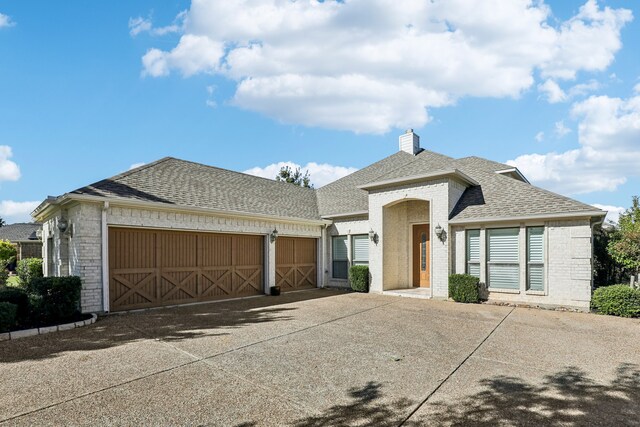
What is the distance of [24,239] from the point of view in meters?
32.0

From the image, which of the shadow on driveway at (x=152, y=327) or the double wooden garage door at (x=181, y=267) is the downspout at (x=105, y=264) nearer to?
the double wooden garage door at (x=181, y=267)

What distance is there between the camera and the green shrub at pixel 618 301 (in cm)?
903

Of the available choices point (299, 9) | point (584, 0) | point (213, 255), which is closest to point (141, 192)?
point (213, 255)

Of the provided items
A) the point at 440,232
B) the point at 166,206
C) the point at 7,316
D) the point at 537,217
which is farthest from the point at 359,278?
the point at 7,316

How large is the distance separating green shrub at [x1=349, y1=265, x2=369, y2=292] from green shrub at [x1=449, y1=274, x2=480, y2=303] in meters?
3.45

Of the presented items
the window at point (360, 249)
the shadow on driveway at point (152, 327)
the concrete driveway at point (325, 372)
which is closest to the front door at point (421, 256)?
the window at point (360, 249)

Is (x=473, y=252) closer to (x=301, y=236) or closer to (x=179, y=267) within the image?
(x=301, y=236)

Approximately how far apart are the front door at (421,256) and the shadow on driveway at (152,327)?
5987 mm

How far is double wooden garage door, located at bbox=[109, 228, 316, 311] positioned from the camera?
967cm

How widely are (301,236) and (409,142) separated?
356 inches

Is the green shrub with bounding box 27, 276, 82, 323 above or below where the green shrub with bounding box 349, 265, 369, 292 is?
above

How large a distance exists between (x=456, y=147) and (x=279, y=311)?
48.8ft

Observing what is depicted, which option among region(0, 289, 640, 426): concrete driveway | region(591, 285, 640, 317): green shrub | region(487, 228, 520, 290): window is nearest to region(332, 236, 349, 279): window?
region(487, 228, 520, 290): window

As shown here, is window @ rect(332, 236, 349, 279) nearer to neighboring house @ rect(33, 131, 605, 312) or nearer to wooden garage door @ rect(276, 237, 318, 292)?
neighboring house @ rect(33, 131, 605, 312)
